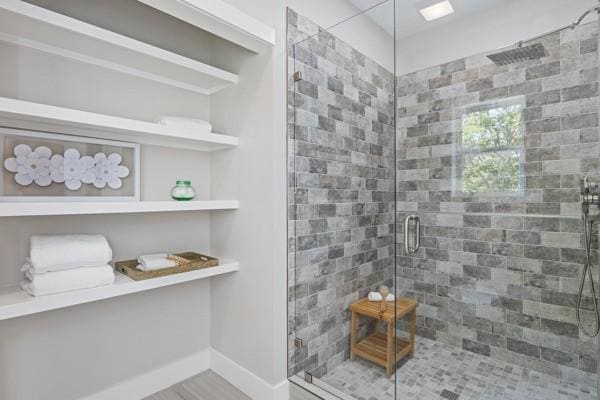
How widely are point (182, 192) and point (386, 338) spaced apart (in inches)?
56.3

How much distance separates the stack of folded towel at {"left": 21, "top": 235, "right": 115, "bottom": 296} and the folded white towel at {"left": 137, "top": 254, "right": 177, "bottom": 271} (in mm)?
181

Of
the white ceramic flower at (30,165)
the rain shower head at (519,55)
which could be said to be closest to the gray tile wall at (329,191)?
the rain shower head at (519,55)

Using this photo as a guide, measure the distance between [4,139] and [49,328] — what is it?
89 centimetres

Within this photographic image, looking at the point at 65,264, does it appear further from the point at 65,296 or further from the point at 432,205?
the point at 432,205

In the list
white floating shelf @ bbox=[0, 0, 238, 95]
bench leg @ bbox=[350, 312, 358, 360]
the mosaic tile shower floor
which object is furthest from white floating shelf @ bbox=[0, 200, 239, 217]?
the mosaic tile shower floor

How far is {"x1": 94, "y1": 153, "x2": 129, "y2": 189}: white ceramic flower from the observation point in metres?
1.68

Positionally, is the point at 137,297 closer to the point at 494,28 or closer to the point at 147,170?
the point at 147,170

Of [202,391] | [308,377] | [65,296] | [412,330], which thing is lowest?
[202,391]

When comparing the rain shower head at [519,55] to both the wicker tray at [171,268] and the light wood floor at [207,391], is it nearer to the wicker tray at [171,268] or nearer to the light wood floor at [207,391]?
the wicker tray at [171,268]

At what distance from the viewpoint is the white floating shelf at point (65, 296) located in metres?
1.25

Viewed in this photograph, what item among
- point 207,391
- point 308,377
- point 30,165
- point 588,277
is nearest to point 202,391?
point 207,391

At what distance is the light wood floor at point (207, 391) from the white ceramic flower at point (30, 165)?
4.35ft

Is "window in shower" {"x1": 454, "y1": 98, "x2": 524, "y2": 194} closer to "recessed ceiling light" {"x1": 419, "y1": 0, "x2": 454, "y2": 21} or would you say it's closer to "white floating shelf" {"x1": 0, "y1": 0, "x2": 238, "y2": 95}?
"recessed ceiling light" {"x1": 419, "y1": 0, "x2": 454, "y2": 21}

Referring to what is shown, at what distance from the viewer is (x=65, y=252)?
139 centimetres
